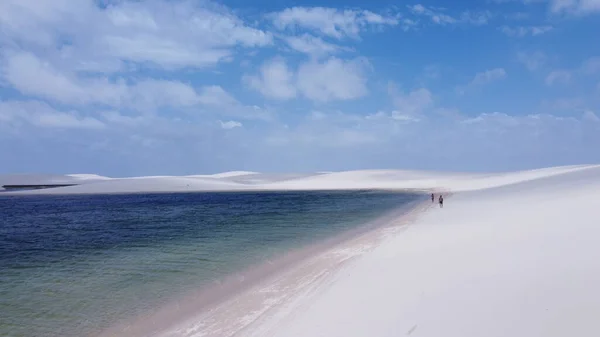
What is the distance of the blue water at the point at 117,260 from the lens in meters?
8.55

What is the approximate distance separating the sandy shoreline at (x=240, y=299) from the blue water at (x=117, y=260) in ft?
1.80

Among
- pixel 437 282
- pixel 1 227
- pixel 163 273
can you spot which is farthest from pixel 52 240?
pixel 437 282

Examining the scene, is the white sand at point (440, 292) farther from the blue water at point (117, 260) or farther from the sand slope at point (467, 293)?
the blue water at point (117, 260)

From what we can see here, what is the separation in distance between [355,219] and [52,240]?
14.7 meters

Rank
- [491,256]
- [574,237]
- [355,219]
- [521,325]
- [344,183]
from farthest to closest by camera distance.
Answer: [344,183]
[355,219]
[574,237]
[491,256]
[521,325]

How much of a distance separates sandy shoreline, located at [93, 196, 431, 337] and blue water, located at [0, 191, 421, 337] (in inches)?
21.6

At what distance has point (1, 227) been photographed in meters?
24.8

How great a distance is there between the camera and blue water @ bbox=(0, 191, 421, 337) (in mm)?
8555

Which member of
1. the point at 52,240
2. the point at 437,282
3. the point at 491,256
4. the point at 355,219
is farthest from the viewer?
the point at 355,219

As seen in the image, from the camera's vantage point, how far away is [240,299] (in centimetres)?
878

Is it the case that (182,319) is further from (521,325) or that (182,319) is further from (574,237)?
(574,237)

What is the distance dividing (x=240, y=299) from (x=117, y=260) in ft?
22.6

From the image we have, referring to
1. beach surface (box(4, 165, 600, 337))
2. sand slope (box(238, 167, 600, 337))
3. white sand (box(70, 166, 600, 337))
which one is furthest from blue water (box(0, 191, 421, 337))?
sand slope (box(238, 167, 600, 337))

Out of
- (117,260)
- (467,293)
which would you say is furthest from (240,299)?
(117,260)
